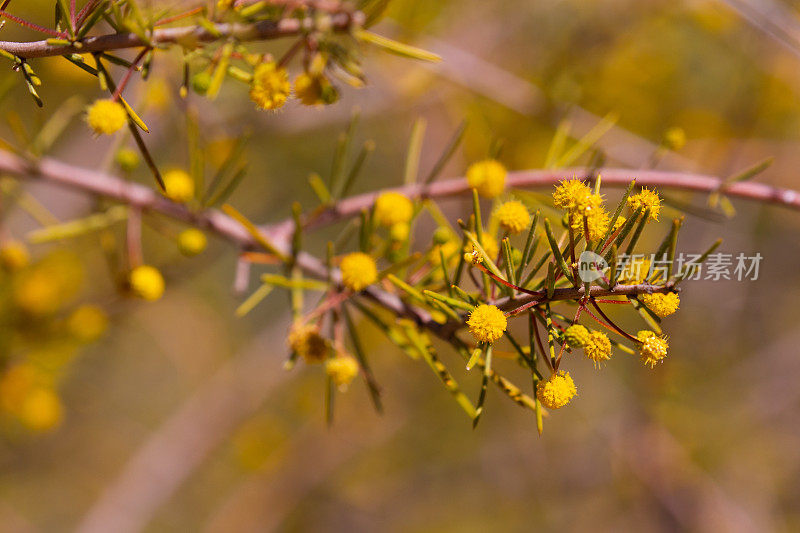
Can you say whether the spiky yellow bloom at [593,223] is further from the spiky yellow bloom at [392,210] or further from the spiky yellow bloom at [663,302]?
the spiky yellow bloom at [392,210]

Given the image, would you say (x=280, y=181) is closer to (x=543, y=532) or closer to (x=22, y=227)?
(x=22, y=227)

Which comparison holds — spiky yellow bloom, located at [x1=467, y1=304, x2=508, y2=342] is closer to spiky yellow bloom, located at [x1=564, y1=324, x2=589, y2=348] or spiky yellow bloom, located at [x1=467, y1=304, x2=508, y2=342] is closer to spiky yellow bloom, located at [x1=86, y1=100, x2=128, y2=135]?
spiky yellow bloom, located at [x1=564, y1=324, x2=589, y2=348]

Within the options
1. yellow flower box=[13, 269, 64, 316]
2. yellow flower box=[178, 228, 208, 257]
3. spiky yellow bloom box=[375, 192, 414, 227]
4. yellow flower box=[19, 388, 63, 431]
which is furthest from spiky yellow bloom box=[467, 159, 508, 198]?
yellow flower box=[19, 388, 63, 431]

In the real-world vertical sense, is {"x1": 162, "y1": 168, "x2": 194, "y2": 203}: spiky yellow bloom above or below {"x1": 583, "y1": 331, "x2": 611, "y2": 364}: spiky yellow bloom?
above

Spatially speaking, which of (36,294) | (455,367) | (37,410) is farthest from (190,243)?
(455,367)

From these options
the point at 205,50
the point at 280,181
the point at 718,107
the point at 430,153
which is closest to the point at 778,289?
the point at 718,107

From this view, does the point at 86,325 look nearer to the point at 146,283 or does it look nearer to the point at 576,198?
the point at 146,283
